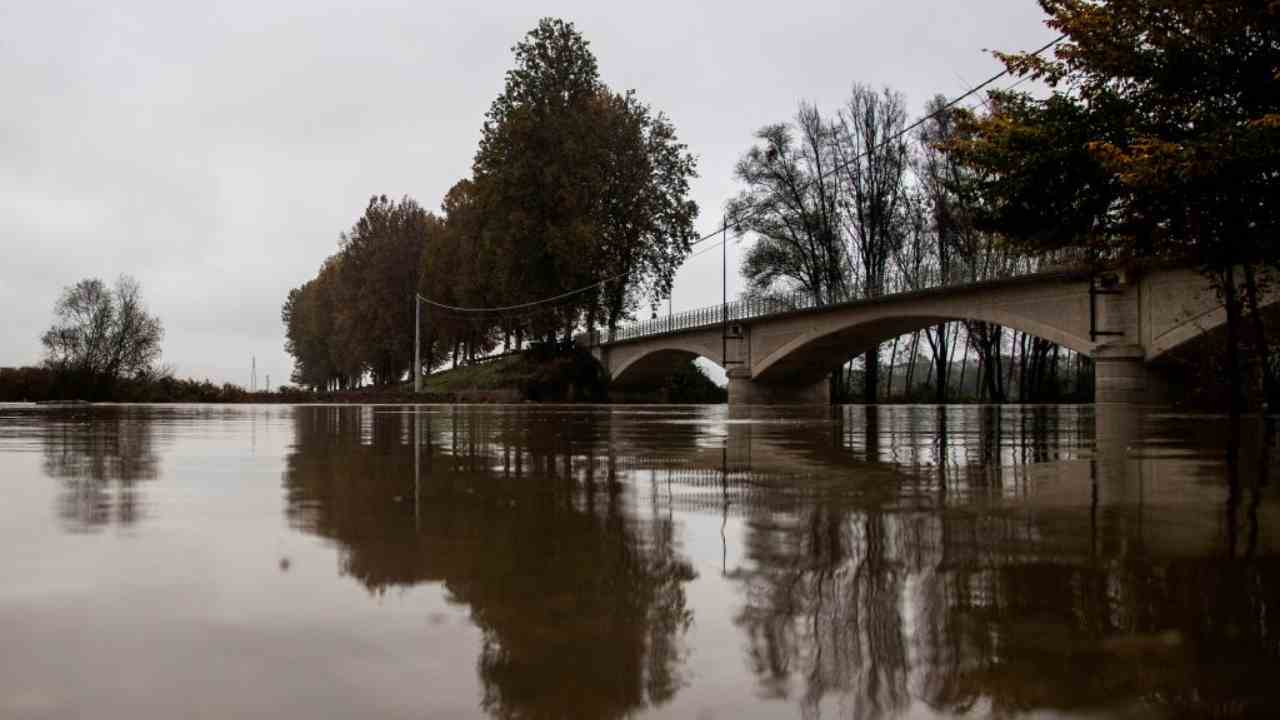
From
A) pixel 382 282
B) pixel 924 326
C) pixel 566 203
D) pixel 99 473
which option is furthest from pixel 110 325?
pixel 99 473

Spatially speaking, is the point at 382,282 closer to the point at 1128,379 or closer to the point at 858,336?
the point at 858,336

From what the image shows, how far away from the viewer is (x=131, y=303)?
6731 cm

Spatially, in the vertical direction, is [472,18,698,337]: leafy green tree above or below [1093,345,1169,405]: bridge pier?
above

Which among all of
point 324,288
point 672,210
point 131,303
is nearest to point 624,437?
point 672,210

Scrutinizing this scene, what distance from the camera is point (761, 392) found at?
49812mm

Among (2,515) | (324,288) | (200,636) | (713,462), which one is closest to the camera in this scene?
(200,636)

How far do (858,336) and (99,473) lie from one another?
4036cm

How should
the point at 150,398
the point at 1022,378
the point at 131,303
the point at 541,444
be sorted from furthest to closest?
1. the point at 131,303
2. the point at 1022,378
3. the point at 150,398
4. the point at 541,444

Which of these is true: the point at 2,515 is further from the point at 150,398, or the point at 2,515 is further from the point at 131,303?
the point at 131,303

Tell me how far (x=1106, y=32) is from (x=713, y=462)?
1053cm

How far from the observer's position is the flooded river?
1530 millimetres

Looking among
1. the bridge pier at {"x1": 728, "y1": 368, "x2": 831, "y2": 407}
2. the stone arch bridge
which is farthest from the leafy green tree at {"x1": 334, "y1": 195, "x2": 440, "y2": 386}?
the bridge pier at {"x1": 728, "y1": 368, "x2": 831, "y2": 407}

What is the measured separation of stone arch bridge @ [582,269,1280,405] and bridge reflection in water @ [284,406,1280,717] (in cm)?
1255

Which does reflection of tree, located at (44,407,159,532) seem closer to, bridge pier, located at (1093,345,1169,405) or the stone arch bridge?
the stone arch bridge
